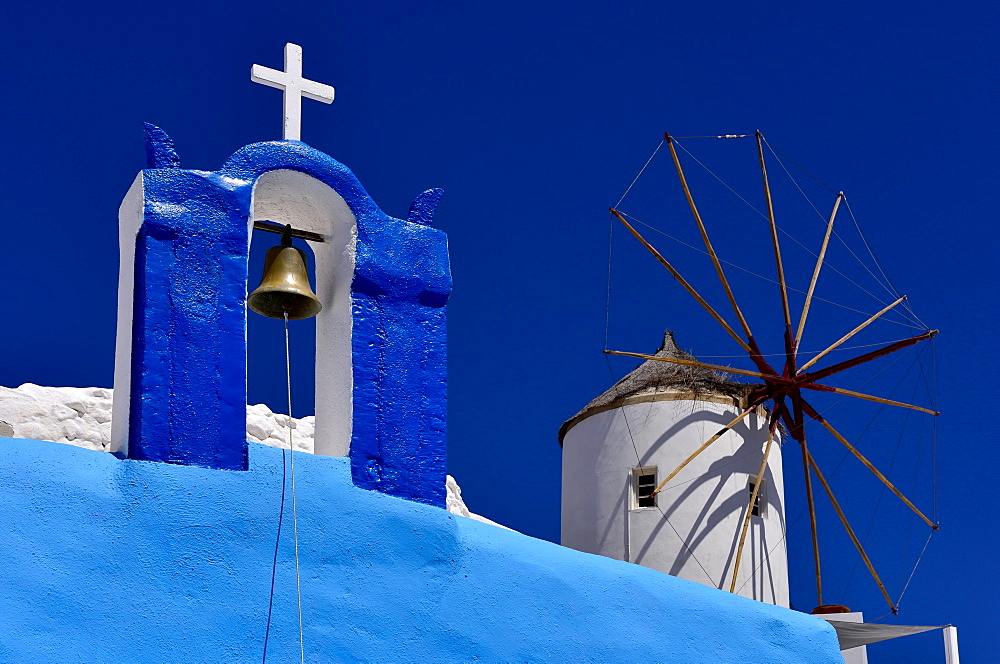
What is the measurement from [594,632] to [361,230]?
1920 mm

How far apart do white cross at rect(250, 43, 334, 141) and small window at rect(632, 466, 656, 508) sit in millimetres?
7379

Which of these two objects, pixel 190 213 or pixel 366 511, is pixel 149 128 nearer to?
pixel 190 213

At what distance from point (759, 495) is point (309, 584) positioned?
28.0ft

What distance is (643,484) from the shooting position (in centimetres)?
1246

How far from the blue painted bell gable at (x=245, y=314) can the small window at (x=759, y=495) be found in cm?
746

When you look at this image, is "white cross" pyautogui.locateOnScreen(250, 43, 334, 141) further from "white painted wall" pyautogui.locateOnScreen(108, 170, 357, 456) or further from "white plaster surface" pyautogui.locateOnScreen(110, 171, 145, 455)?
"white plaster surface" pyautogui.locateOnScreen(110, 171, 145, 455)

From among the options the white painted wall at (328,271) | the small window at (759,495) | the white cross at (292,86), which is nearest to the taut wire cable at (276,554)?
the white painted wall at (328,271)

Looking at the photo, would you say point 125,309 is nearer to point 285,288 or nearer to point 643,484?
point 285,288

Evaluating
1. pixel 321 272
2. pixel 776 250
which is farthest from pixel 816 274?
pixel 321 272

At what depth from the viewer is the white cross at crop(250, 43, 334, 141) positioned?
562cm

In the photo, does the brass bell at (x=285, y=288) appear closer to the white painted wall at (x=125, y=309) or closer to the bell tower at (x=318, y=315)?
the bell tower at (x=318, y=315)

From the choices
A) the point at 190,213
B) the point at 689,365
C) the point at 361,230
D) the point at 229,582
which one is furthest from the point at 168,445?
the point at 689,365

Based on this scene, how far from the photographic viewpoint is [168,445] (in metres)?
4.77

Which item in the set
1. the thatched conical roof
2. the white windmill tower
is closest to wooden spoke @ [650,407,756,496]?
the white windmill tower
